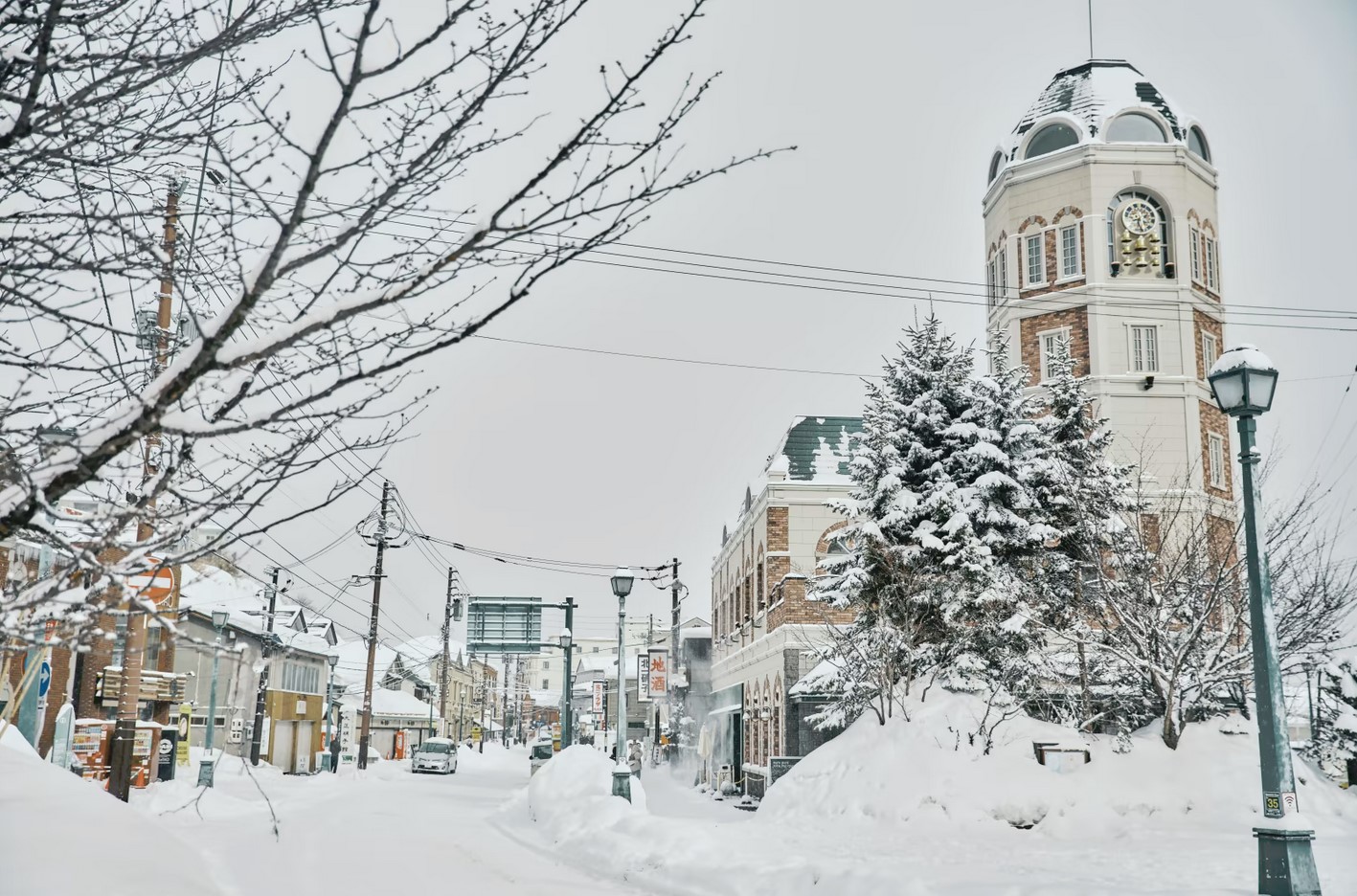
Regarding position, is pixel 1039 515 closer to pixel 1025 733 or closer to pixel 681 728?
pixel 1025 733

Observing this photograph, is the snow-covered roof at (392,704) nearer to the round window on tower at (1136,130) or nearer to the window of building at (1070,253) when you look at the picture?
the window of building at (1070,253)

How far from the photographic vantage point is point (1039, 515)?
1001 inches

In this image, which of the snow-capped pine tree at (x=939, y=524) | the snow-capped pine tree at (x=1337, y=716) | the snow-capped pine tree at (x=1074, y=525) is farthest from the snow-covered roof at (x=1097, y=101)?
the snow-capped pine tree at (x=1337, y=716)

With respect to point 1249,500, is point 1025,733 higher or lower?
lower

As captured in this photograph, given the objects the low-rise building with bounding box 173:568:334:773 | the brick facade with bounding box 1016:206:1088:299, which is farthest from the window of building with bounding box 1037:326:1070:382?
the low-rise building with bounding box 173:568:334:773

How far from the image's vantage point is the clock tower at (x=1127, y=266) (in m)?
32.6

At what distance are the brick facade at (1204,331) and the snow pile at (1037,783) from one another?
1432 centimetres

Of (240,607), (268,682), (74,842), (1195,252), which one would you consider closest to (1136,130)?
(1195,252)

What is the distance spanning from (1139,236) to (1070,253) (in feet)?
6.37

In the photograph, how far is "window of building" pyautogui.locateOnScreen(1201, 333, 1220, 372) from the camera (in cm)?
3344

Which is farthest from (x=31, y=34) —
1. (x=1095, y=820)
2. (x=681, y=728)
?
(x=681, y=728)

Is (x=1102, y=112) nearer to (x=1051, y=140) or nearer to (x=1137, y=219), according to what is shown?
(x=1051, y=140)

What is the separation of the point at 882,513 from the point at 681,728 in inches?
1497

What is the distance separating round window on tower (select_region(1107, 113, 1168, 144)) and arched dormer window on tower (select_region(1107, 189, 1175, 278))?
1620 mm
